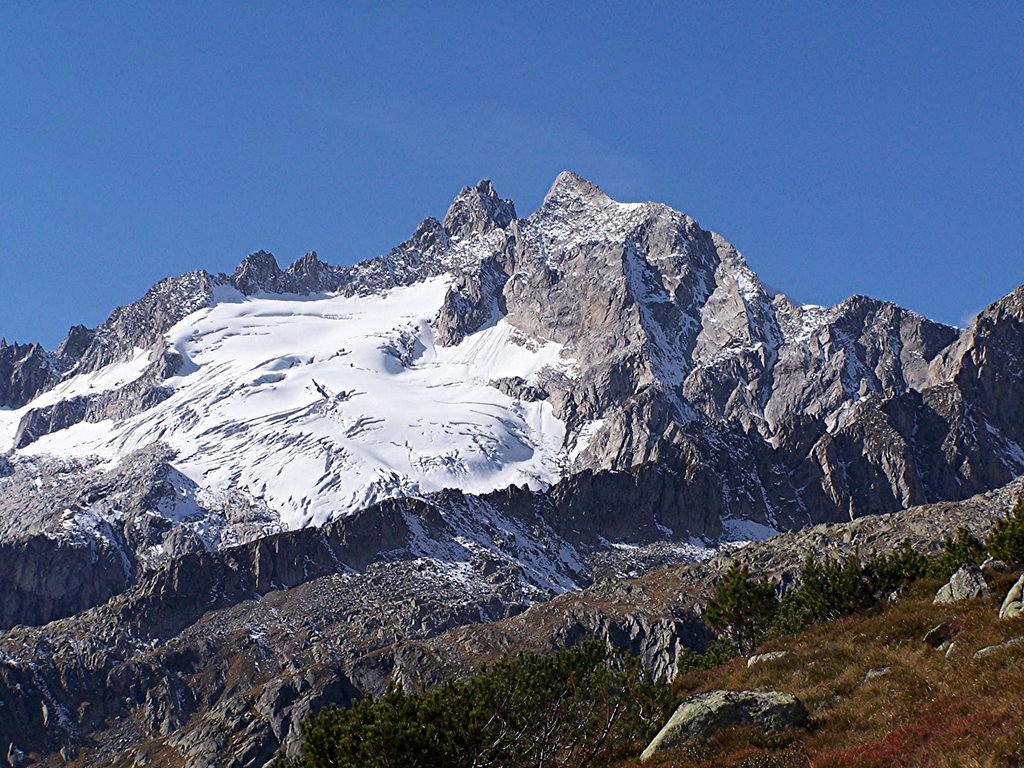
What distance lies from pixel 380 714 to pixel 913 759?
20514mm

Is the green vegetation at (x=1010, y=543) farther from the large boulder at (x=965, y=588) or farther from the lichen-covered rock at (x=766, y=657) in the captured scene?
the lichen-covered rock at (x=766, y=657)

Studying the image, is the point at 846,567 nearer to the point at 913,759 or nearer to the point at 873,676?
the point at 873,676

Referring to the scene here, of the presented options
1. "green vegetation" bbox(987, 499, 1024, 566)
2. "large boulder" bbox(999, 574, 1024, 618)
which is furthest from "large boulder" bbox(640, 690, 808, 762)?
"green vegetation" bbox(987, 499, 1024, 566)

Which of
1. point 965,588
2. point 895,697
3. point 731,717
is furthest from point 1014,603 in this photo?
point 731,717

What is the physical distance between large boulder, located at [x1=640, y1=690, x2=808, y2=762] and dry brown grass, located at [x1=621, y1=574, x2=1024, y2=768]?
88 centimetres

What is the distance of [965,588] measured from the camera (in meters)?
59.8

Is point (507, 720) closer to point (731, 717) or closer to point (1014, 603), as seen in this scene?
point (731, 717)

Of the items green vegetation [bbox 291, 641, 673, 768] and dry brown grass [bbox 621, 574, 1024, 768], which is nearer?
dry brown grass [bbox 621, 574, 1024, 768]

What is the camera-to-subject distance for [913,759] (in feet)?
121

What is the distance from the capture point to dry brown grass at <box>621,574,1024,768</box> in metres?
37.2

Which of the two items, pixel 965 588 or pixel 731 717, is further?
pixel 965 588

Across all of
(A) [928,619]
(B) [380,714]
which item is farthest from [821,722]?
(B) [380,714]

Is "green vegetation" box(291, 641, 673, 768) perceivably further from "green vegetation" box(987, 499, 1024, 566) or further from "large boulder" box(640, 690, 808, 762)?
"green vegetation" box(987, 499, 1024, 566)

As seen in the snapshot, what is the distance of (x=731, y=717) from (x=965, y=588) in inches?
772
